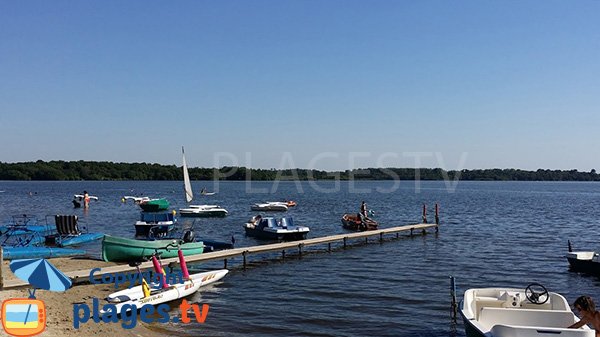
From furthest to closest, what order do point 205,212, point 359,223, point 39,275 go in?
point 205,212 → point 359,223 → point 39,275

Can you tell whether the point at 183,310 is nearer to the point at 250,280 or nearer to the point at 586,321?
the point at 250,280

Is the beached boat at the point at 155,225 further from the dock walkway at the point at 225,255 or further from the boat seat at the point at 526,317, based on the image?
the boat seat at the point at 526,317

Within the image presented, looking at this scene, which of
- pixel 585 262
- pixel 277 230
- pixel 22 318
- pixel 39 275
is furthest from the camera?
pixel 277 230

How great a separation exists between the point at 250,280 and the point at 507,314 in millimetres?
12286

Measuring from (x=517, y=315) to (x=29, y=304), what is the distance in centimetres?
1097

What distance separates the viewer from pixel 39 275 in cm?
1176

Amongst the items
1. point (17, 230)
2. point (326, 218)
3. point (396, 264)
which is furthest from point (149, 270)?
point (326, 218)

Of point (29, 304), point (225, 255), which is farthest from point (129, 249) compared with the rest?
point (29, 304)

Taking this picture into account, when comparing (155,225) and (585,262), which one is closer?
(585,262)

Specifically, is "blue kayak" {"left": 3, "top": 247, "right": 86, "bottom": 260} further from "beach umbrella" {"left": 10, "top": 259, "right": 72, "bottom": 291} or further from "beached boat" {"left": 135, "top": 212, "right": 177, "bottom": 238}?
"beach umbrella" {"left": 10, "top": 259, "right": 72, "bottom": 291}

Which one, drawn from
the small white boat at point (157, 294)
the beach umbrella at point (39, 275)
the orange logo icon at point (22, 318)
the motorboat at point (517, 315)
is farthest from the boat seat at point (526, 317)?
the orange logo icon at point (22, 318)

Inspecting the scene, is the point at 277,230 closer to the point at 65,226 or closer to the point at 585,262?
the point at 65,226

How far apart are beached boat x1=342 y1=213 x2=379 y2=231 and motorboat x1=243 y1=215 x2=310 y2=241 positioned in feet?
26.4

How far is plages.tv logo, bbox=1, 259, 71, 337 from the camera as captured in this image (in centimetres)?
1145
